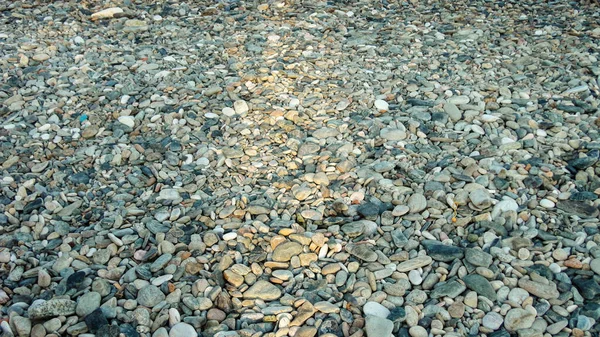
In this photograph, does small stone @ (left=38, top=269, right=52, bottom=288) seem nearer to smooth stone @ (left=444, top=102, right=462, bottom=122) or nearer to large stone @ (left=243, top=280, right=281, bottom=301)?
large stone @ (left=243, top=280, right=281, bottom=301)

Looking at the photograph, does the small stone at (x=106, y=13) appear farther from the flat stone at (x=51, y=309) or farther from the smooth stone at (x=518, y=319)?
the smooth stone at (x=518, y=319)

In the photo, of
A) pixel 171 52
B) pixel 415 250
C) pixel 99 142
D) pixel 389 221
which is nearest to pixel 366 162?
pixel 389 221

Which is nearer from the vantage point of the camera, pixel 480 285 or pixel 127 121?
pixel 480 285

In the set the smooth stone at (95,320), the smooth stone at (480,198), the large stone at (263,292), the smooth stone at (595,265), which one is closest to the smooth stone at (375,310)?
the large stone at (263,292)

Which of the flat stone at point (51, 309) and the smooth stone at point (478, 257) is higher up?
the smooth stone at point (478, 257)

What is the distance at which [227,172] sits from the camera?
3.38 meters

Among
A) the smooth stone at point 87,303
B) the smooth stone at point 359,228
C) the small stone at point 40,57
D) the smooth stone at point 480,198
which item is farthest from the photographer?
the small stone at point 40,57

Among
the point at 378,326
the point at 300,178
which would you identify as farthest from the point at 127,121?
the point at 378,326

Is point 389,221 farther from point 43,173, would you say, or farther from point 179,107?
point 43,173

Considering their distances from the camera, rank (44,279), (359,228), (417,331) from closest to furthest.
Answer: (417,331) < (44,279) < (359,228)

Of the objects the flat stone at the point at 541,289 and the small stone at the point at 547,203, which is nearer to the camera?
the flat stone at the point at 541,289

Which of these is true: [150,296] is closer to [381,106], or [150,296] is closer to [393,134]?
[393,134]

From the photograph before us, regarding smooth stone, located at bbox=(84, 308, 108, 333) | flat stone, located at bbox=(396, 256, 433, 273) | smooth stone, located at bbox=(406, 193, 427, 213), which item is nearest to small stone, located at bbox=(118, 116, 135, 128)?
smooth stone, located at bbox=(84, 308, 108, 333)

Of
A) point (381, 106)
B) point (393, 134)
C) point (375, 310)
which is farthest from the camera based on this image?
point (381, 106)
